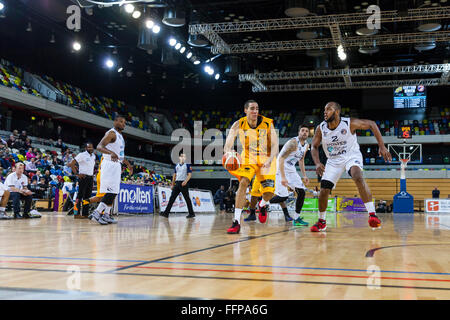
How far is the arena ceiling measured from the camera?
1958 cm

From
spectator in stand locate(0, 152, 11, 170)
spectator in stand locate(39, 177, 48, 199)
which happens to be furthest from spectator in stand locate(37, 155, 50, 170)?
spectator in stand locate(39, 177, 48, 199)

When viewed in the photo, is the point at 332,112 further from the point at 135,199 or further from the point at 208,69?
the point at 208,69

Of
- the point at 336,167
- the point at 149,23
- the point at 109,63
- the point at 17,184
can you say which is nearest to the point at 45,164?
the point at 149,23

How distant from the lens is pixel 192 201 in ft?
57.9

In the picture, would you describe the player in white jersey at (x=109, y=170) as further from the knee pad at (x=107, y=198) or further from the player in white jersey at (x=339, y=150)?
the player in white jersey at (x=339, y=150)

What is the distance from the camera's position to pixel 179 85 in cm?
3775

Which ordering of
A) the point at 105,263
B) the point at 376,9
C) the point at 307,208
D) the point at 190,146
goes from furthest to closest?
the point at 190,146 < the point at 307,208 < the point at 376,9 < the point at 105,263

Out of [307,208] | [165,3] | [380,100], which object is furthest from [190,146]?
[165,3]

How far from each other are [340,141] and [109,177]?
420 centimetres

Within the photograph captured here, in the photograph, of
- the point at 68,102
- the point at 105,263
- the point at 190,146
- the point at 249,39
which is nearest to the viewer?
the point at 105,263

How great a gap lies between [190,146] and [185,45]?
16.8 metres

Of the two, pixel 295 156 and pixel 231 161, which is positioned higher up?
pixel 295 156

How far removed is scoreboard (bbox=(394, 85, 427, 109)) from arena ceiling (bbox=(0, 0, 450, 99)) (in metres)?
5.54
